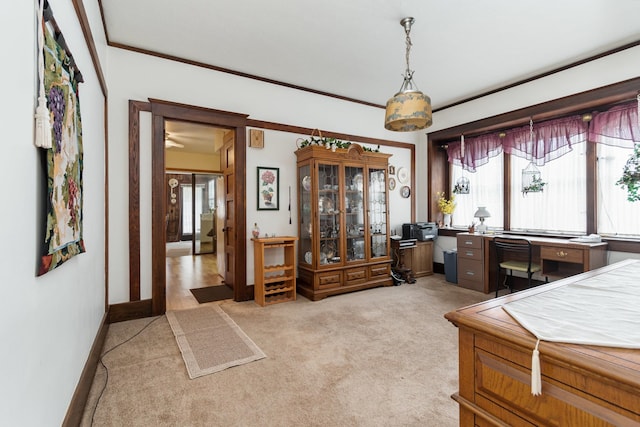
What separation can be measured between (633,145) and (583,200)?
825 millimetres

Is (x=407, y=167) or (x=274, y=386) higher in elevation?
(x=407, y=167)

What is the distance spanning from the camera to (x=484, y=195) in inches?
203

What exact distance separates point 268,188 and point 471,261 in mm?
3191

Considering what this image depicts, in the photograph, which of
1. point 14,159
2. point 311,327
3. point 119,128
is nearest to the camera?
point 14,159

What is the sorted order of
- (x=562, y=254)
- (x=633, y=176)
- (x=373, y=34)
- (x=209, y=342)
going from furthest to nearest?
1. (x=562, y=254)
2. (x=633, y=176)
3. (x=373, y=34)
4. (x=209, y=342)

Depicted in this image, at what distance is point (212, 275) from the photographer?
5.63 metres

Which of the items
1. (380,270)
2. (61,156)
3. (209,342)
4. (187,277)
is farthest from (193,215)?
(61,156)

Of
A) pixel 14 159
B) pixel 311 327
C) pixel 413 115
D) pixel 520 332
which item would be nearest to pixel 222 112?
pixel 413 115

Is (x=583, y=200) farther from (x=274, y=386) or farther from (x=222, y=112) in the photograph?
(x=222, y=112)

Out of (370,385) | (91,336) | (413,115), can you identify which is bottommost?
(370,385)

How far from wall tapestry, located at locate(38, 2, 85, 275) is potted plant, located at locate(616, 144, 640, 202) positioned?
16.7ft

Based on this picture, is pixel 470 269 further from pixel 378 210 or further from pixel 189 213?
pixel 189 213

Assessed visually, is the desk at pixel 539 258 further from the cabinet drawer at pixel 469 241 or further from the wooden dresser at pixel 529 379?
the wooden dresser at pixel 529 379

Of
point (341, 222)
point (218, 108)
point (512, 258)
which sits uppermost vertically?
point (218, 108)
